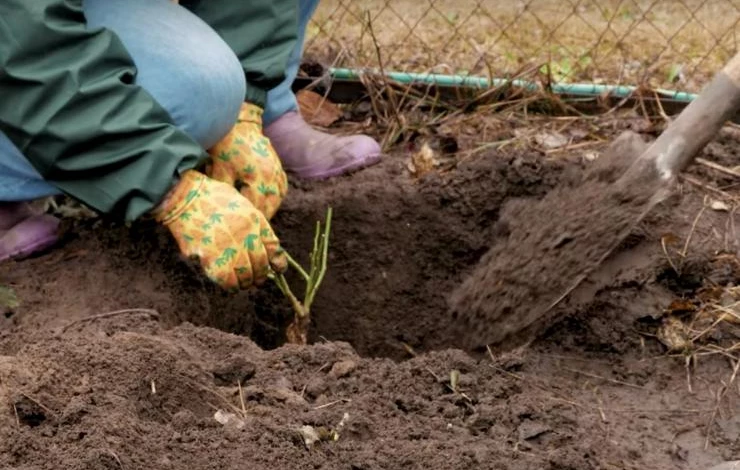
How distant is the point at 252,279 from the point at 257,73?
67 centimetres

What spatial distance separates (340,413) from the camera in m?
1.97

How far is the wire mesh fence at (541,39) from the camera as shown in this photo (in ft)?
12.8

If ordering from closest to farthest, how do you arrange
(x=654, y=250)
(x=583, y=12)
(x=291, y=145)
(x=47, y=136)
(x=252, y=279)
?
(x=47, y=136)
(x=252, y=279)
(x=654, y=250)
(x=291, y=145)
(x=583, y=12)

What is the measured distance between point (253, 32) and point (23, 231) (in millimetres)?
770

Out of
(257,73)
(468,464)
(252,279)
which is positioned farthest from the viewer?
(257,73)

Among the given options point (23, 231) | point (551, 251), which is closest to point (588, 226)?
point (551, 251)

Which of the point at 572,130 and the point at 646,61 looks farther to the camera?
the point at 646,61

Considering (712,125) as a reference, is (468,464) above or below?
below

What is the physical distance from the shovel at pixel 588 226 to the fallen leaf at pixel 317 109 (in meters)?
1.11

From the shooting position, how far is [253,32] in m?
2.93

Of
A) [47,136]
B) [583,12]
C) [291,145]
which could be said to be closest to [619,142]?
[291,145]

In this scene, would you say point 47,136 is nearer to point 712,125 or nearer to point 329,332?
point 329,332

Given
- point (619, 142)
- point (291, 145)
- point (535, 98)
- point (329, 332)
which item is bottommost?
point (329, 332)

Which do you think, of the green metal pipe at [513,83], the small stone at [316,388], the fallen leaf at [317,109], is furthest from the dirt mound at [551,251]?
the fallen leaf at [317,109]
